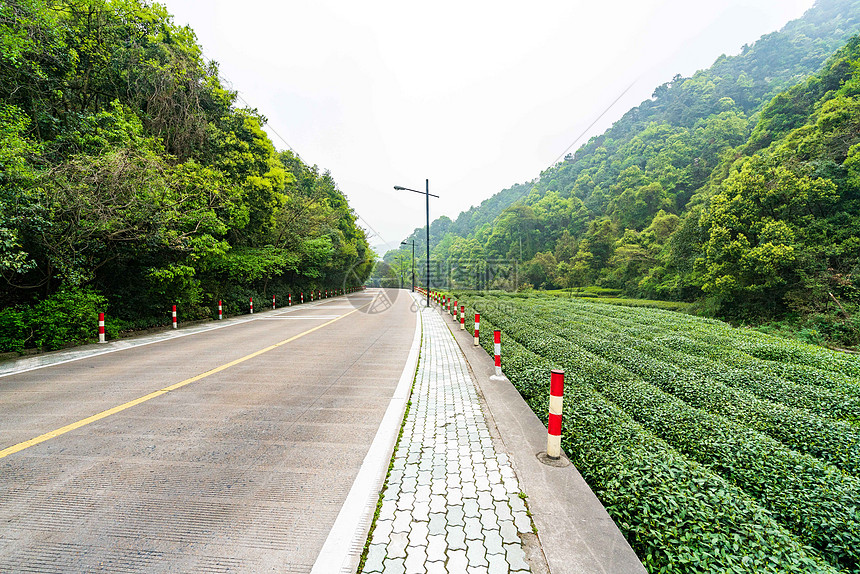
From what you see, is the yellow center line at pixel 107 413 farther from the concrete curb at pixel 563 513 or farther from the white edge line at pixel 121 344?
the concrete curb at pixel 563 513

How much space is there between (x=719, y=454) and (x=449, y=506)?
2.82m

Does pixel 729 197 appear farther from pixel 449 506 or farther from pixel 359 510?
pixel 359 510

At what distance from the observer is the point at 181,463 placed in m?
3.34

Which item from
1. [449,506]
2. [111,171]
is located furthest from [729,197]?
[111,171]

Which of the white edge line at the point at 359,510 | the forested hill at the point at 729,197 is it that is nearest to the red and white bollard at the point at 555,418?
the white edge line at the point at 359,510

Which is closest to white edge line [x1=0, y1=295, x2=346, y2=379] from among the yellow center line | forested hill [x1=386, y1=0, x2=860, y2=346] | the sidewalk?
the yellow center line

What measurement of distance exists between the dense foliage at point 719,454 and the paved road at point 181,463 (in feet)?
7.48

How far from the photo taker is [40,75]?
28.0 ft

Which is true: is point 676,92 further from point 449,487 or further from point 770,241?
point 449,487

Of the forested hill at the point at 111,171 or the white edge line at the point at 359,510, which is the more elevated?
the forested hill at the point at 111,171

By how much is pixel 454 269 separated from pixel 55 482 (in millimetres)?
75634

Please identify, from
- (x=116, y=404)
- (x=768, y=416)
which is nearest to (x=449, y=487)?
(x=768, y=416)

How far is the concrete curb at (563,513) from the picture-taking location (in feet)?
6.85

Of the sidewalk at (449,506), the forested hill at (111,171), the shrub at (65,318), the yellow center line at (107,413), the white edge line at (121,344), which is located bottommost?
the sidewalk at (449,506)
